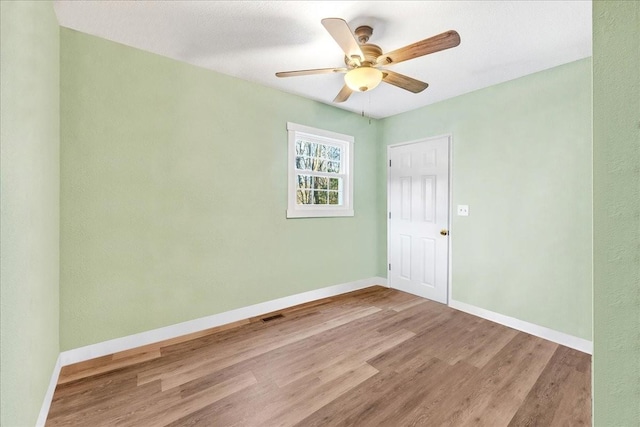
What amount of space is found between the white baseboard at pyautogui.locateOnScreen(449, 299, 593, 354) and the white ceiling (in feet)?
8.01

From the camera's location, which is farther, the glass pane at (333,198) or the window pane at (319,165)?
the glass pane at (333,198)

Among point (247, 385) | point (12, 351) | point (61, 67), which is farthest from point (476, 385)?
point (61, 67)

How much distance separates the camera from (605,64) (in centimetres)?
72

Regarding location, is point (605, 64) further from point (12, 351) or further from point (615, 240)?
point (12, 351)

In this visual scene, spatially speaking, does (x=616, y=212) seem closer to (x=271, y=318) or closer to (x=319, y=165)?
(x=271, y=318)

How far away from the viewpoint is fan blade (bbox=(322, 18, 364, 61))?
62.4 inches

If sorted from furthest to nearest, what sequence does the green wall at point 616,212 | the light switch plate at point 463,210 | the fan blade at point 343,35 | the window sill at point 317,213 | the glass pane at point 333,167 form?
the glass pane at point 333,167, the window sill at point 317,213, the light switch plate at point 463,210, the fan blade at point 343,35, the green wall at point 616,212

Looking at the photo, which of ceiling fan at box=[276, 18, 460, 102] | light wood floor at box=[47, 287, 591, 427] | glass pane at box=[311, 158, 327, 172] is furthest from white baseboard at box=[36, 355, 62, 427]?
glass pane at box=[311, 158, 327, 172]

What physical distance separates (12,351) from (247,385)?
124 cm

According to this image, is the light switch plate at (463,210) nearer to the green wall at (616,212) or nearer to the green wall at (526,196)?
the green wall at (526,196)

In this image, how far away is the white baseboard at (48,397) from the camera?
1.46 m

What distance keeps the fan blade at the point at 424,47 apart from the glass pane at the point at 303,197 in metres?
1.80

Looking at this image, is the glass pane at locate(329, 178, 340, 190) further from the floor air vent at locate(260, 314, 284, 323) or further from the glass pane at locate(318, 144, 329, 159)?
the floor air vent at locate(260, 314, 284, 323)

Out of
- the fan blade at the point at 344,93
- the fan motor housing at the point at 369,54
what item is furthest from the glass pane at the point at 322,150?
the fan motor housing at the point at 369,54
